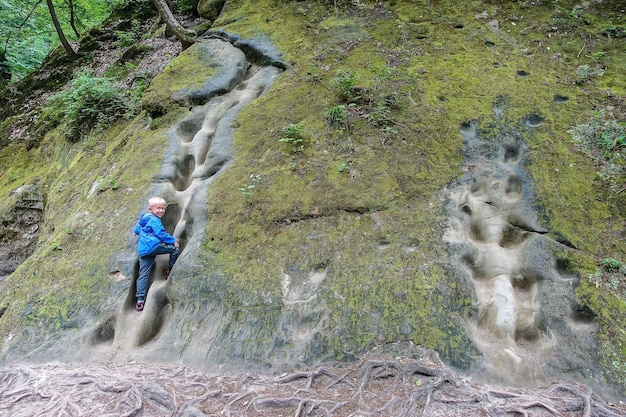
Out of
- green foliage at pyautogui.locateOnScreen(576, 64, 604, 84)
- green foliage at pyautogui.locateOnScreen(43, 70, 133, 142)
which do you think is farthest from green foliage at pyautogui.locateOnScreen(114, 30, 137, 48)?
green foliage at pyautogui.locateOnScreen(576, 64, 604, 84)

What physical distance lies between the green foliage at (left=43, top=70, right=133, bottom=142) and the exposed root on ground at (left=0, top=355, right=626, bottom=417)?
7084mm

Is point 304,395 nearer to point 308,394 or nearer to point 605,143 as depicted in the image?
point 308,394

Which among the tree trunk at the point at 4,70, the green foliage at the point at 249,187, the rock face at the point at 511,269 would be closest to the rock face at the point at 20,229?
the green foliage at the point at 249,187

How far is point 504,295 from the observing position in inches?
185

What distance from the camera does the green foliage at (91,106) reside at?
9758 mm

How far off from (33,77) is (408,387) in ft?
55.6

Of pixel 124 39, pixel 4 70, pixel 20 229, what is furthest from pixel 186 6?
pixel 20 229

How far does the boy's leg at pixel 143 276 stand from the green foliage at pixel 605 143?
21.6 ft

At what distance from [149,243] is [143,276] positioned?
534 mm

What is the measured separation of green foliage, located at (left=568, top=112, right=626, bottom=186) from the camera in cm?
531

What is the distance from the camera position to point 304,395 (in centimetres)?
398

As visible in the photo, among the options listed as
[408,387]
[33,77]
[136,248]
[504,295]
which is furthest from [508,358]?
[33,77]

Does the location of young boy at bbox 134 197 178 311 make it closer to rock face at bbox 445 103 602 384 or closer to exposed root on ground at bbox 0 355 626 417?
exposed root on ground at bbox 0 355 626 417

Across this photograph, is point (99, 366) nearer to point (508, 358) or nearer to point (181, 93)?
point (508, 358)
